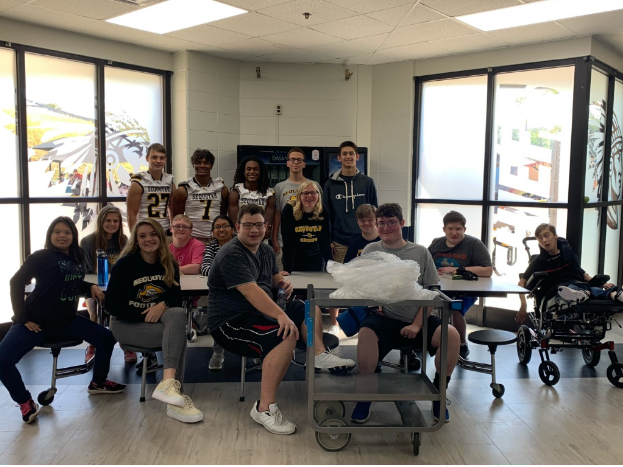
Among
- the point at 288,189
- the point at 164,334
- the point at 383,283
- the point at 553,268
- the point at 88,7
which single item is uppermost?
the point at 88,7

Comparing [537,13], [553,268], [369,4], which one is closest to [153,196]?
[369,4]

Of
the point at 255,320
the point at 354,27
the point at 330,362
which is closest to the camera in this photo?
the point at 330,362

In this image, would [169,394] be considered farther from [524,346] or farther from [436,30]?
[436,30]

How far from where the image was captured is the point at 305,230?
14.1 ft

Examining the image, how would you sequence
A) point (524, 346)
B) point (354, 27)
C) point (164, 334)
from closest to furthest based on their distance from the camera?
point (164, 334), point (524, 346), point (354, 27)

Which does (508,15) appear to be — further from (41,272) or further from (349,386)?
Answer: (41,272)

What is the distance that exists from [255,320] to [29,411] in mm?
1360

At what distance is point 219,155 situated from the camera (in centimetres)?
643

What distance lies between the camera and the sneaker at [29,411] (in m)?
3.14

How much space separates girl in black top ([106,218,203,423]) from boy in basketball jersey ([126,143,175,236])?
1.17 m

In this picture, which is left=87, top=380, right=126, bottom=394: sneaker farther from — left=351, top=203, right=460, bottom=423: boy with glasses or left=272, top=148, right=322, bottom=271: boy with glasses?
left=272, top=148, right=322, bottom=271: boy with glasses

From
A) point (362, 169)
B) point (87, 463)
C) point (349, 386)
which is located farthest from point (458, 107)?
point (87, 463)

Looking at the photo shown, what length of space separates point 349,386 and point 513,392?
141cm

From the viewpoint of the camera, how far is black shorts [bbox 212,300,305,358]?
10.3 feet
